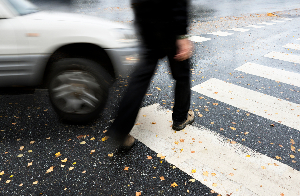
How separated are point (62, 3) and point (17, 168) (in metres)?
16.4

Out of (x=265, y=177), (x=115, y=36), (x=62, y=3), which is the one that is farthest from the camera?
(x=62, y=3)

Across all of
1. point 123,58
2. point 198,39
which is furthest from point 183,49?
point 198,39

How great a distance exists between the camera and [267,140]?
10.8 feet

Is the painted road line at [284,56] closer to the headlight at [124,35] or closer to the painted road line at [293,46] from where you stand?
the painted road line at [293,46]

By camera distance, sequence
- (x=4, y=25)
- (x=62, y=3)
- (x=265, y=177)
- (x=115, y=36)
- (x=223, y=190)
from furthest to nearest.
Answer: (x=62, y=3), (x=115, y=36), (x=4, y=25), (x=265, y=177), (x=223, y=190)

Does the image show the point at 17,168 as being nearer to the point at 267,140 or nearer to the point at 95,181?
the point at 95,181

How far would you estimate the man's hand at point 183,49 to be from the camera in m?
2.74

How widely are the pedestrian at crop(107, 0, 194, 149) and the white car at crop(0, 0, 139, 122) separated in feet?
2.38

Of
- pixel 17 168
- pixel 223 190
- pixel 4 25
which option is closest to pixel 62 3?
pixel 4 25

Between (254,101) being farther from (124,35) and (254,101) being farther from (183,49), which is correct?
(124,35)

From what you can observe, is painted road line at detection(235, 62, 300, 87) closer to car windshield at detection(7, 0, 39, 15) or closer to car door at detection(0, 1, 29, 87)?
car windshield at detection(7, 0, 39, 15)

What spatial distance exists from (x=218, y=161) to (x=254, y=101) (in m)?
1.95

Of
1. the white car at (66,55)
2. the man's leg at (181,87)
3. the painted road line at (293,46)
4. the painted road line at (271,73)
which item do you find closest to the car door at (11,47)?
the white car at (66,55)

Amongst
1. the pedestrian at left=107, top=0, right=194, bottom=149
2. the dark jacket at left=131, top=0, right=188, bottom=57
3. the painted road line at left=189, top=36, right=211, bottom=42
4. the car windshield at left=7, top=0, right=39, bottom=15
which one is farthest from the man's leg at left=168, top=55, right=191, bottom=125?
the painted road line at left=189, top=36, right=211, bottom=42
